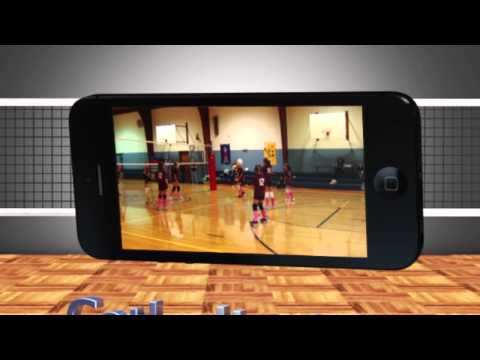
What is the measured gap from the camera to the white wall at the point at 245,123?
2.61ft

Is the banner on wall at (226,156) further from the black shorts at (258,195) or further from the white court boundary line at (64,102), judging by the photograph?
the white court boundary line at (64,102)

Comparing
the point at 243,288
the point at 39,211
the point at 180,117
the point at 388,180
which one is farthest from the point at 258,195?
the point at 39,211

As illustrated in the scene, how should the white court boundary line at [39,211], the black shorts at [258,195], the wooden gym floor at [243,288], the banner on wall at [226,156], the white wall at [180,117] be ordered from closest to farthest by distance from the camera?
the white wall at [180,117] → the black shorts at [258,195] → the banner on wall at [226,156] → the wooden gym floor at [243,288] → the white court boundary line at [39,211]

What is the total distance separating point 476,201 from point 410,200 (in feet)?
9.39

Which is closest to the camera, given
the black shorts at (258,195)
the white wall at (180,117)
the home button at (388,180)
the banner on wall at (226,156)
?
the home button at (388,180)

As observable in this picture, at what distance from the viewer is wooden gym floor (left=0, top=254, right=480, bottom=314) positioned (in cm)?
196

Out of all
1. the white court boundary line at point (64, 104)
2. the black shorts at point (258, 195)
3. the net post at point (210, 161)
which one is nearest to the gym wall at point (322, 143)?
the black shorts at point (258, 195)

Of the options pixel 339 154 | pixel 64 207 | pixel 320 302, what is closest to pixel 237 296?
pixel 320 302

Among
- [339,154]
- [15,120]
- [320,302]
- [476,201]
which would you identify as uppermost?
[15,120]

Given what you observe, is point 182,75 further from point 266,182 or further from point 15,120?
point 266,182

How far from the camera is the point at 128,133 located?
3.01 feet

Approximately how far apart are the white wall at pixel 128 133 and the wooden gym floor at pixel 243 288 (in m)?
1.11

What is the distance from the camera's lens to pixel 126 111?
2.69 ft

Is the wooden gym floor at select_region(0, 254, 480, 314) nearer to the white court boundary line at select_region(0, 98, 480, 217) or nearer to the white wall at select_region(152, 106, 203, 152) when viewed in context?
the white court boundary line at select_region(0, 98, 480, 217)
